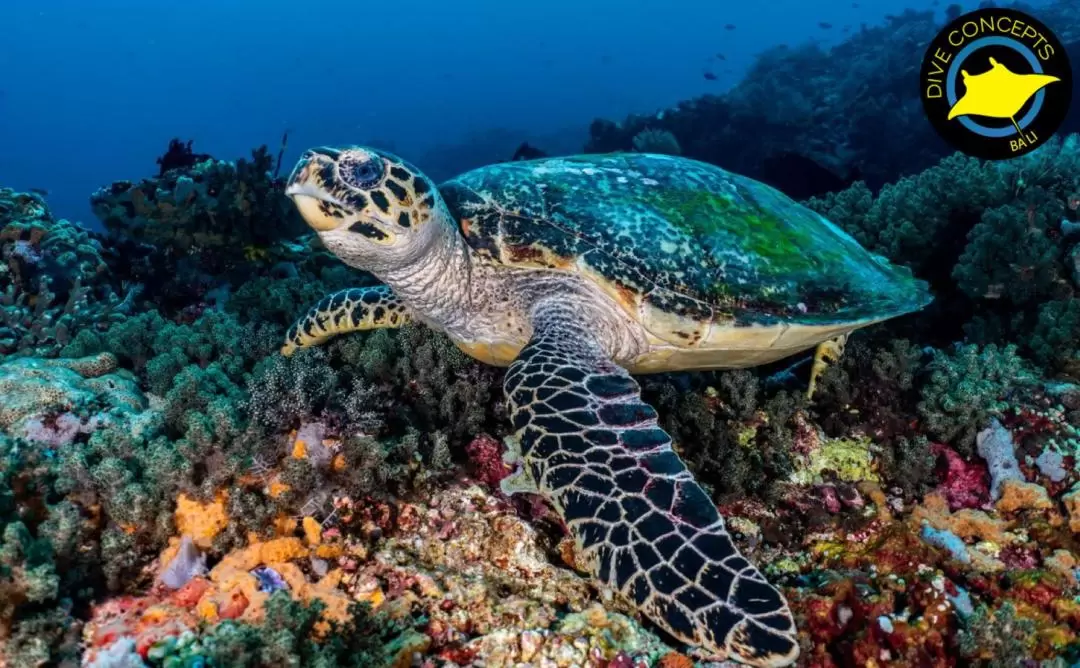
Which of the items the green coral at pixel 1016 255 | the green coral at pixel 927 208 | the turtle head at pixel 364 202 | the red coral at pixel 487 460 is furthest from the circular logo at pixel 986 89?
the red coral at pixel 487 460

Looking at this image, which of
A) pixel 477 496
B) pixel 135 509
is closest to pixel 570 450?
pixel 477 496

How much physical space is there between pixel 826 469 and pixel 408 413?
2001 millimetres

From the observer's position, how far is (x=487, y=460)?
8.05ft

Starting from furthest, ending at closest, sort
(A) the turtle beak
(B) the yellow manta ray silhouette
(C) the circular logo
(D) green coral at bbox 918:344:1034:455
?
(B) the yellow manta ray silhouette < (C) the circular logo < (D) green coral at bbox 918:344:1034:455 < (A) the turtle beak

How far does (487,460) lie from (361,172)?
140cm

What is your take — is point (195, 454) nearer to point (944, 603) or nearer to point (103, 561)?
point (103, 561)

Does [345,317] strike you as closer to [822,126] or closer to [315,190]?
[315,190]

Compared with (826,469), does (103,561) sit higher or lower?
higher

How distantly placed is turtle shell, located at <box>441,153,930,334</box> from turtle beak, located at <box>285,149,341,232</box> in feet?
2.60

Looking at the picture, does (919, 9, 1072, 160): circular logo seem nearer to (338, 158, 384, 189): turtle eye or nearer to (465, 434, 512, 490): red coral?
(338, 158, 384, 189): turtle eye

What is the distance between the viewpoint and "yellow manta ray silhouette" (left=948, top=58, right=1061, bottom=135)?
514cm

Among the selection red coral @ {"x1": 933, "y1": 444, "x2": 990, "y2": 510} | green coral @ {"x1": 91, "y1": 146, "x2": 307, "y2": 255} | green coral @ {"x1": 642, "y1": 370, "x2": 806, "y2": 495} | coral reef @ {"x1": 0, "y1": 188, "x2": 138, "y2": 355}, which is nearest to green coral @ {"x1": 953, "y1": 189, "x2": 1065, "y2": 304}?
red coral @ {"x1": 933, "y1": 444, "x2": 990, "y2": 510}

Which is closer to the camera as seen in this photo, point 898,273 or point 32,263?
point 898,273

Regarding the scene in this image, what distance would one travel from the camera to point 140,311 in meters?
4.64
